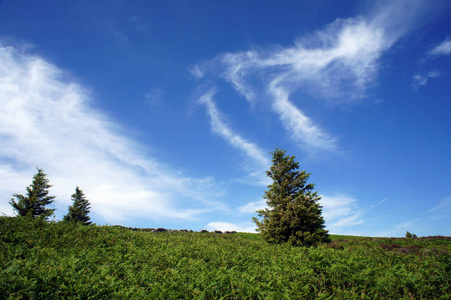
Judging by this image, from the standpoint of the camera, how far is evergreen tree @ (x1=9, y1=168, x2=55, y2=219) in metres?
31.8

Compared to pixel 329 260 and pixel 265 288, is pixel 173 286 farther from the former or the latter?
pixel 329 260

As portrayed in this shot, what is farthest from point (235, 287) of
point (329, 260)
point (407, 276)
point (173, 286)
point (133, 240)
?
point (133, 240)

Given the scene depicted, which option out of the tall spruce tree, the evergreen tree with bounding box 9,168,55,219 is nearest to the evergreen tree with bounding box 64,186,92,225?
the evergreen tree with bounding box 9,168,55,219

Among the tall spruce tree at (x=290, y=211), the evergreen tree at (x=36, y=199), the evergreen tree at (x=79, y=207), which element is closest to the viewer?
the tall spruce tree at (x=290, y=211)

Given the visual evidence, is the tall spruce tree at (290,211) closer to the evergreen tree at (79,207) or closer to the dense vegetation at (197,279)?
the dense vegetation at (197,279)

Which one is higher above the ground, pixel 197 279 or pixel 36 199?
pixel 36 199

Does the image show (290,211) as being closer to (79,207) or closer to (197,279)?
(197,279)

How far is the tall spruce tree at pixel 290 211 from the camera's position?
19.8 meters

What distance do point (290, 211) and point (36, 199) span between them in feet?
113

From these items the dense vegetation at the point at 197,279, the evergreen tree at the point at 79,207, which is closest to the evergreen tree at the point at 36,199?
the evergreen tree at the point at 79,207

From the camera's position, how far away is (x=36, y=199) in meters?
32.7

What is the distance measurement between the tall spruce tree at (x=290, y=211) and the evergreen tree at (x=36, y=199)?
29264mm

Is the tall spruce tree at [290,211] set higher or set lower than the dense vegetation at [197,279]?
higher

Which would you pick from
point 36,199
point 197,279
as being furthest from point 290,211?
point 36,199
